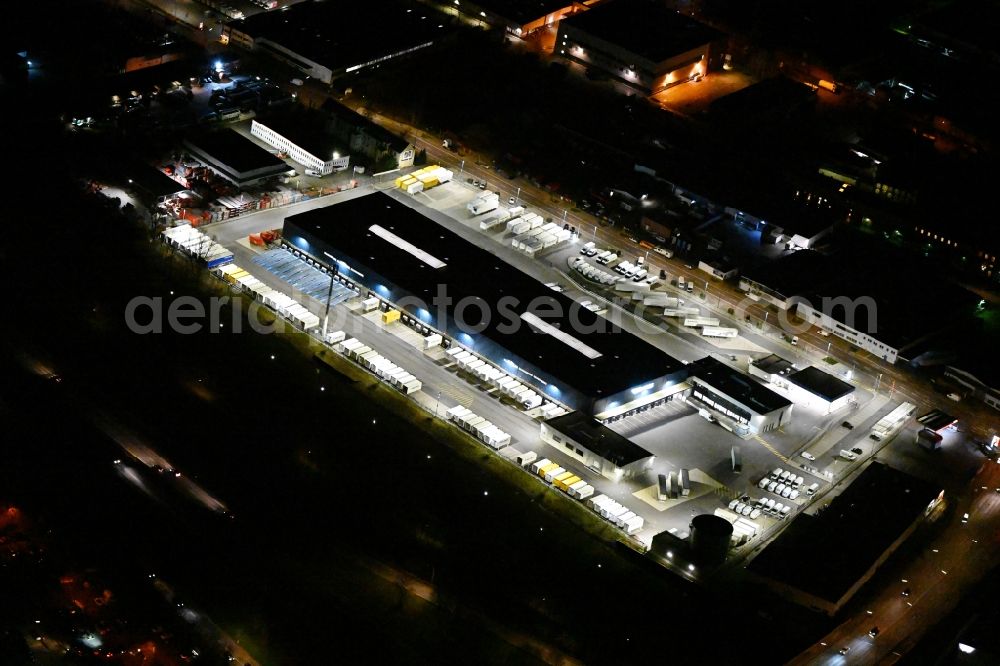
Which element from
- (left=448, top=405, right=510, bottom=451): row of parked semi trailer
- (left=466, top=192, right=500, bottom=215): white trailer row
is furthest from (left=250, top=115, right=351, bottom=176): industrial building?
(left=448, top=405, right=510, bottom=451): row of parked semi trailer

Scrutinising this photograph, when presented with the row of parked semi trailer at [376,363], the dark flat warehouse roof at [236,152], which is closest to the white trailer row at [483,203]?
the dark flat warehouse roof at [236,152]

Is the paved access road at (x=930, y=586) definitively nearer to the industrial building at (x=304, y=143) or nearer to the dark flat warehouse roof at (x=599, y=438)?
the dark flat warehouse roof at (x=599, y=438)

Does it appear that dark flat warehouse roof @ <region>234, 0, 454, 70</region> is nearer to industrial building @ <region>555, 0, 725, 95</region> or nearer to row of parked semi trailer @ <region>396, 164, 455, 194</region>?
industrial building @ <region>555, 0, 725, 95</region>

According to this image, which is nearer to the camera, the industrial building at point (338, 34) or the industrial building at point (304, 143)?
the industrial building at point (304, 143)

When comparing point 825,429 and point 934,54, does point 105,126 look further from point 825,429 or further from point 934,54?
point 934,54

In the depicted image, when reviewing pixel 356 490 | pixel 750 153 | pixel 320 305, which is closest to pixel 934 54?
pixel 750 153

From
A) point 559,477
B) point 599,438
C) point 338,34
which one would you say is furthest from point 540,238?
point 338,34

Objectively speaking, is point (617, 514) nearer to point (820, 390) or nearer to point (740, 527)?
point (740, 527)
